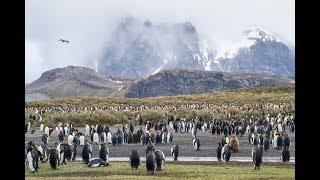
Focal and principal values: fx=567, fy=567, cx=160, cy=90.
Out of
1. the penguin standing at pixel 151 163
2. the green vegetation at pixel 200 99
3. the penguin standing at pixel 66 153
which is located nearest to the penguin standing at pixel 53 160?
the penguin standing at pixel 66 153

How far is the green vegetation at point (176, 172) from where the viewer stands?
904 inches

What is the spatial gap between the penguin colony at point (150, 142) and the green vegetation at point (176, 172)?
551mm

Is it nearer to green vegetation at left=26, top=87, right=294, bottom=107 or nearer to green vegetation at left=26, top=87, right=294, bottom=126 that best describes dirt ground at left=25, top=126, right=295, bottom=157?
green vegetation at left=26, top=87, right=294, bottom=126

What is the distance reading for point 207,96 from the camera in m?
114

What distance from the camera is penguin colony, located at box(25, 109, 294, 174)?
25.9 metres

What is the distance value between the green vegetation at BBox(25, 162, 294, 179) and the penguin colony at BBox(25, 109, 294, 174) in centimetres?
55

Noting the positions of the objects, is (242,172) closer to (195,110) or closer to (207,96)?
(195,110)

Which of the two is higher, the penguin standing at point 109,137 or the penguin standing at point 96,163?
the penguin standing at point 109,137

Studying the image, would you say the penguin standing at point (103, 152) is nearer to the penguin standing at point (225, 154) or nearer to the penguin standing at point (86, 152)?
the penguin standing at point (86, 152)

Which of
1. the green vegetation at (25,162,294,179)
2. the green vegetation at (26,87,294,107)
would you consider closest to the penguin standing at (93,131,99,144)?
the green vegetation at (25,162,294,179)

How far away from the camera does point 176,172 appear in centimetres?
2416
